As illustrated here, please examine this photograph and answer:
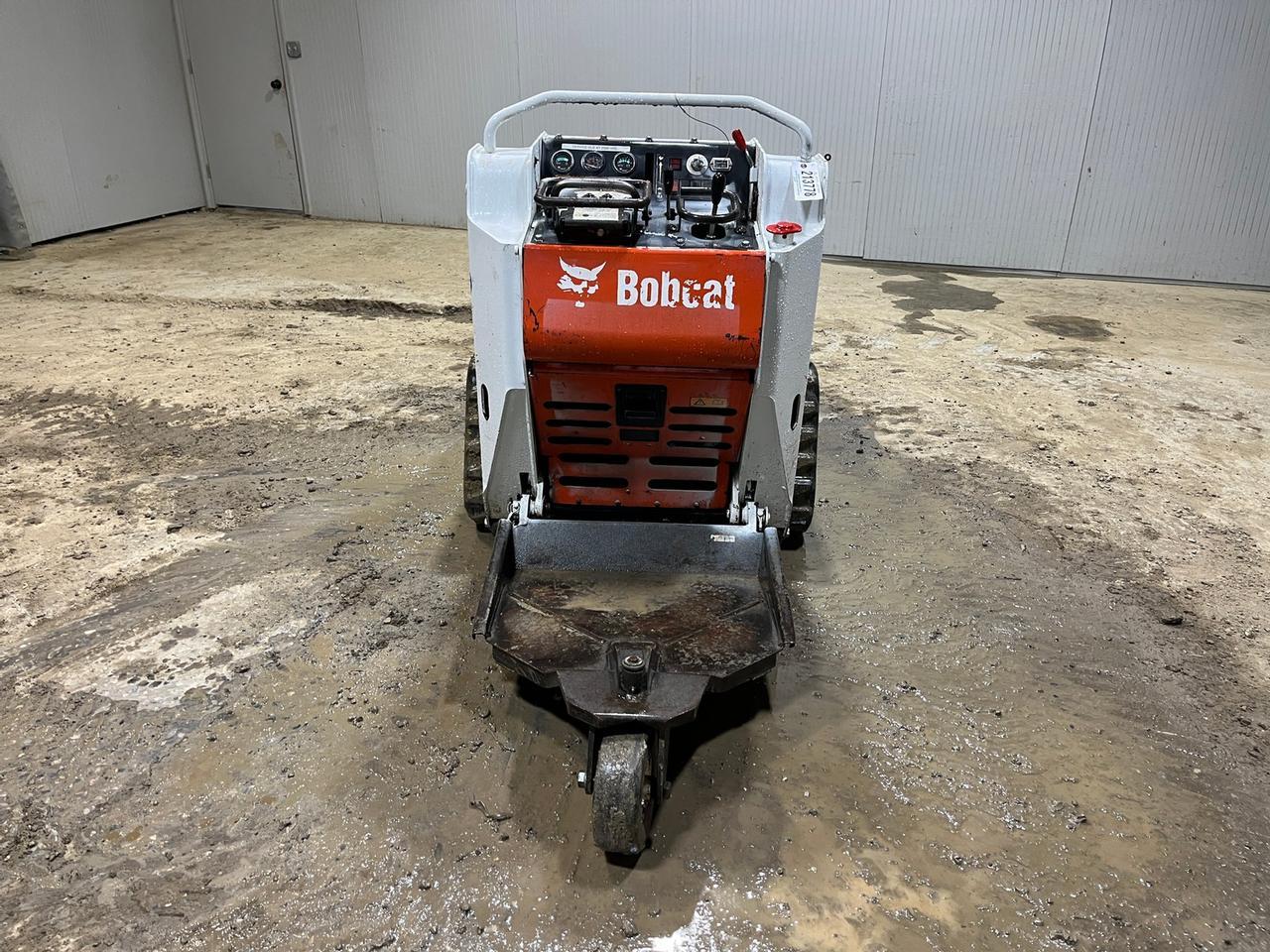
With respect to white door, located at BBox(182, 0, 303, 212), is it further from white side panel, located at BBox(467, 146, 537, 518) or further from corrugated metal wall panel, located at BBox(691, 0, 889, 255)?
white side panel, located at BBox(467, 146, 537, 518)

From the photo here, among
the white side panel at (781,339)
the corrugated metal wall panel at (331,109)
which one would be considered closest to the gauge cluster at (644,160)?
the white side panel at (781,339)

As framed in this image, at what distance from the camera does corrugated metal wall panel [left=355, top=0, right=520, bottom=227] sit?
290 inches

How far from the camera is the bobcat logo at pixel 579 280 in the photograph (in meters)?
2.03

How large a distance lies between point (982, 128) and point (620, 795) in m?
6.64

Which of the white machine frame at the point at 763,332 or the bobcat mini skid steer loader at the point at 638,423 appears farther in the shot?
the white machine frame at the point at 763,332

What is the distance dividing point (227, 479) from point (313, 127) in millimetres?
6187

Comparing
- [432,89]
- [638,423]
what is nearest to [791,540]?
[638,423]

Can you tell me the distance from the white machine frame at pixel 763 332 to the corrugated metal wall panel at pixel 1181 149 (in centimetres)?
533

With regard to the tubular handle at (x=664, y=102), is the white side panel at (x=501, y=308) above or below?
below

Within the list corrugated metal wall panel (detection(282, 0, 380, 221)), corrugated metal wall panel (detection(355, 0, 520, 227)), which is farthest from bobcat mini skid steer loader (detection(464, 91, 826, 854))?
corrugated metal wall panel (detection(282, 0, 380, 221))

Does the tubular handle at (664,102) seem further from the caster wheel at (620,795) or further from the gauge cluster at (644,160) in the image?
the caster wheel at (620,795)

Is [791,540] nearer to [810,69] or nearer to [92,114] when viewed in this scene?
[810,69]

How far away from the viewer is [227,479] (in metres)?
3.27

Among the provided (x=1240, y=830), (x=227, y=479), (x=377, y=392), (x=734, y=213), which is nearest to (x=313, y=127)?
(x=377, y=392)
